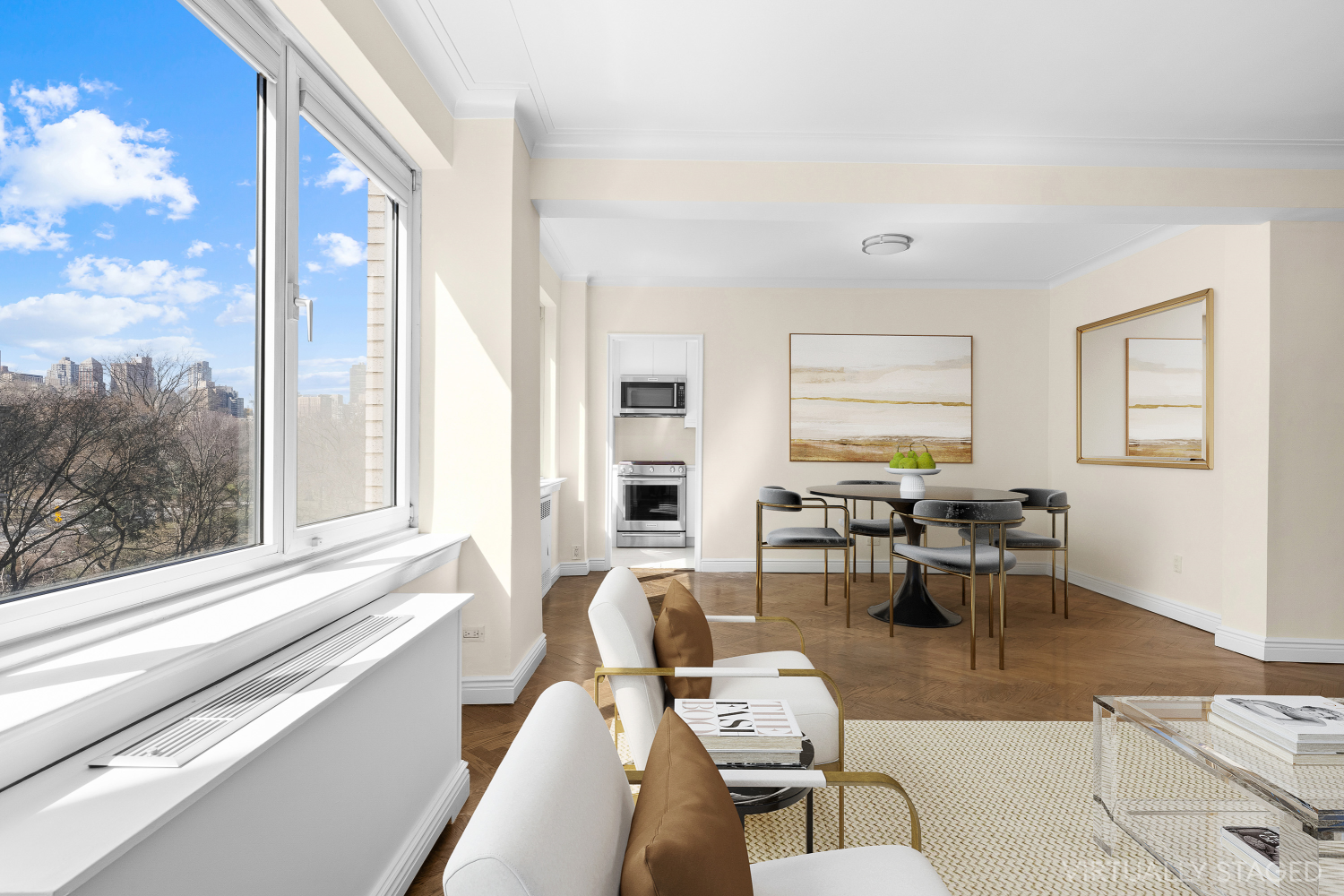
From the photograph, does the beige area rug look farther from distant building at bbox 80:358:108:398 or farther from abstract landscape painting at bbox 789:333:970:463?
abstract landscape painting at bbox 789:333:970:463

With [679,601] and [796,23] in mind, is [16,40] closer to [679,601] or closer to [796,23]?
→ [679,601]

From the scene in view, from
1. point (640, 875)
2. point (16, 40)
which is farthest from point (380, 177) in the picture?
point (640, 875)

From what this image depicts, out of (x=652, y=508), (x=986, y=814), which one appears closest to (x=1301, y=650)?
(x=986, y=814)

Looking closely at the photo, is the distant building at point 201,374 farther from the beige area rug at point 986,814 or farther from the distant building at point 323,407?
the beige area rug at point 986,814

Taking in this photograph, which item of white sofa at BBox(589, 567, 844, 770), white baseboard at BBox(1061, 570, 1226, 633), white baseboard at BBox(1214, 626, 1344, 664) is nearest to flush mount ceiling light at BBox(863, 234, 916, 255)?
white baseboard at BBox(1061, 570, 1226, 633)

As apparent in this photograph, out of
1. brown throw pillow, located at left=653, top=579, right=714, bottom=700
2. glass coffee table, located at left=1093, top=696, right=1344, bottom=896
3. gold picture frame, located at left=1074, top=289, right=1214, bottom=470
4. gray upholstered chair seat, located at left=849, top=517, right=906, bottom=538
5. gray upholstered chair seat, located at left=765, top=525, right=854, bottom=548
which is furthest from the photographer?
gray upholstered chair seat, located at left=849, top=517, right=906, bottom=538

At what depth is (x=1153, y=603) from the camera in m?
4.66

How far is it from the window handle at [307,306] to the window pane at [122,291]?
7.0 inches

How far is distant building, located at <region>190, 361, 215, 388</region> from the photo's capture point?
5.46 feet

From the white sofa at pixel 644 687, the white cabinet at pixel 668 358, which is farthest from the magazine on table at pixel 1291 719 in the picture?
the white cabinet at pixel 668 358

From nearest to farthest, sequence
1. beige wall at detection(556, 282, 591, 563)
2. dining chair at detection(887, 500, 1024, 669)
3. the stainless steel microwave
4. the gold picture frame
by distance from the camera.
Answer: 1. dining chair at detection(887, 500, 1024, 669)
2. the gold picture frame
3. beige wall at detection(556, 282, 591, 563)
4. the stainless steel microwave

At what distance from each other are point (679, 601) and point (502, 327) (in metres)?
1.59

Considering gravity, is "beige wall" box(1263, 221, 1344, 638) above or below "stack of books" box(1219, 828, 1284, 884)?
above

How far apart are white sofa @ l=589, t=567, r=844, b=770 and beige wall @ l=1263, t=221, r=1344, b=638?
3.35 metres
